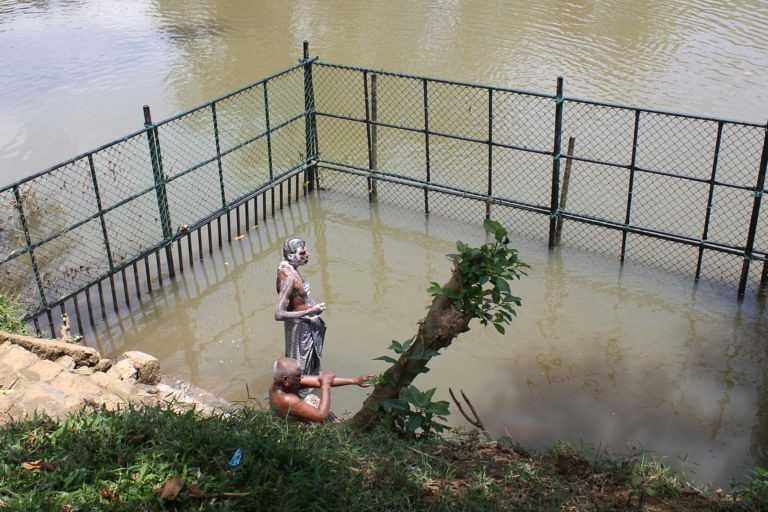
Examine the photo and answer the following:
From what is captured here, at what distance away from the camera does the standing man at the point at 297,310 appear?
22.4 ft

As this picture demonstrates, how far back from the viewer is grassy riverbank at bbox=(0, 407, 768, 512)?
14.9 ft

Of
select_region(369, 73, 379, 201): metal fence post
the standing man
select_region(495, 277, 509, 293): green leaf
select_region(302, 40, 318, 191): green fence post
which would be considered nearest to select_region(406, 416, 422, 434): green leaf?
select_region(495, 277, 509, 293): green leaf

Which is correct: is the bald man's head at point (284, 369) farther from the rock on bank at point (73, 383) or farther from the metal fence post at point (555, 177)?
the metal fence post at point (555, 177)

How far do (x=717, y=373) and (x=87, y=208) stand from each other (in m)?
7.84

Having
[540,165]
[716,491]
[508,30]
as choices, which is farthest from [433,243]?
[508,30]

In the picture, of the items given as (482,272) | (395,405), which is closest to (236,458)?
(395,405)

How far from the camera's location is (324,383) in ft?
20.2

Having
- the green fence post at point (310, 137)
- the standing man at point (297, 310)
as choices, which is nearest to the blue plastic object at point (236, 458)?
the standing man at point (297, 310)

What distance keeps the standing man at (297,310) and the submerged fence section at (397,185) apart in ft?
8.51

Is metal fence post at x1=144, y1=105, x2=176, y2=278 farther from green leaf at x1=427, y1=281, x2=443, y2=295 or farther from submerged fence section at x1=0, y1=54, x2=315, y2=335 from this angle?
green leaf at x1=427, y1=281, x2=443, y2=295

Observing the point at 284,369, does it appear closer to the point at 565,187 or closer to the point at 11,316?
the point at 11,316

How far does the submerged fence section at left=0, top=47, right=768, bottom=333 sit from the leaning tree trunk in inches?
167

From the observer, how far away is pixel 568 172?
9.63 metres

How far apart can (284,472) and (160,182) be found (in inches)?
208
